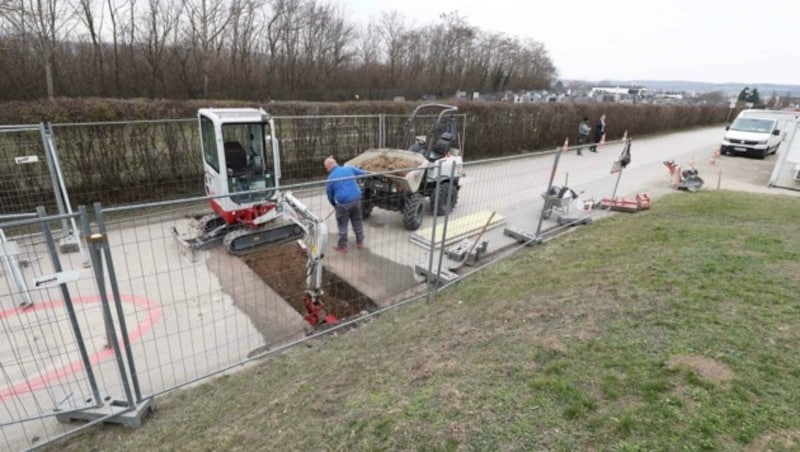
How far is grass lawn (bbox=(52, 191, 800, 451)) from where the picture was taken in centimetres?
237

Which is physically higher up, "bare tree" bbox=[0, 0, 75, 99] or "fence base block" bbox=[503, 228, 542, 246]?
"bare tree" bbox=[0, 0, 75, 99]

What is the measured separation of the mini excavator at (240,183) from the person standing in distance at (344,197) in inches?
24.8

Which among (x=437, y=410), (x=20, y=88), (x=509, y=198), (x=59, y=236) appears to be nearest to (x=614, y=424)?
(x=437, y=410)

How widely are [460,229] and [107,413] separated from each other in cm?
554

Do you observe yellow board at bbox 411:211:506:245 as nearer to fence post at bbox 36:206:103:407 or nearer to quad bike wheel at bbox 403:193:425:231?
quad bike wheel at bbox 403:193:425:231

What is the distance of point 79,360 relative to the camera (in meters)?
4.09

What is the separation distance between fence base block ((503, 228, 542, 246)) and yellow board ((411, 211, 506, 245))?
0.29 meters

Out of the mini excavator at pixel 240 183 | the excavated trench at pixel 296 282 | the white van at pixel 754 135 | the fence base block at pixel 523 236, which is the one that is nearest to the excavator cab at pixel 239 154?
the mini excavator at pixel 240 183

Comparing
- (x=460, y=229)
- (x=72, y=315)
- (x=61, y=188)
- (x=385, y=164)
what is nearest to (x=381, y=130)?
(x=385, y=164)

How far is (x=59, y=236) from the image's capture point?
6738 millimetres

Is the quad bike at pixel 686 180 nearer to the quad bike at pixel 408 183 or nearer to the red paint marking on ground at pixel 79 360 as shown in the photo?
the quad bike at pixel 408 183

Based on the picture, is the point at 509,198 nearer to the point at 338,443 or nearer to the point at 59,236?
the point at 338,443

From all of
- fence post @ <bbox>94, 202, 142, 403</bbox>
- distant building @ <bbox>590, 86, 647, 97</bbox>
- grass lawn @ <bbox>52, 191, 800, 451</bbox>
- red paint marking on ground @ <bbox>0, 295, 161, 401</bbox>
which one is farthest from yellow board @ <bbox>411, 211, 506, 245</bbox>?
distant building @ <bbox>590, 86, 647, 97</bbox>

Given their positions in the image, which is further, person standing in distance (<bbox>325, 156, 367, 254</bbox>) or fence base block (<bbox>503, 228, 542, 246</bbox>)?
fence base block (<bbox>503, 228, 542, 246</bbox>)
